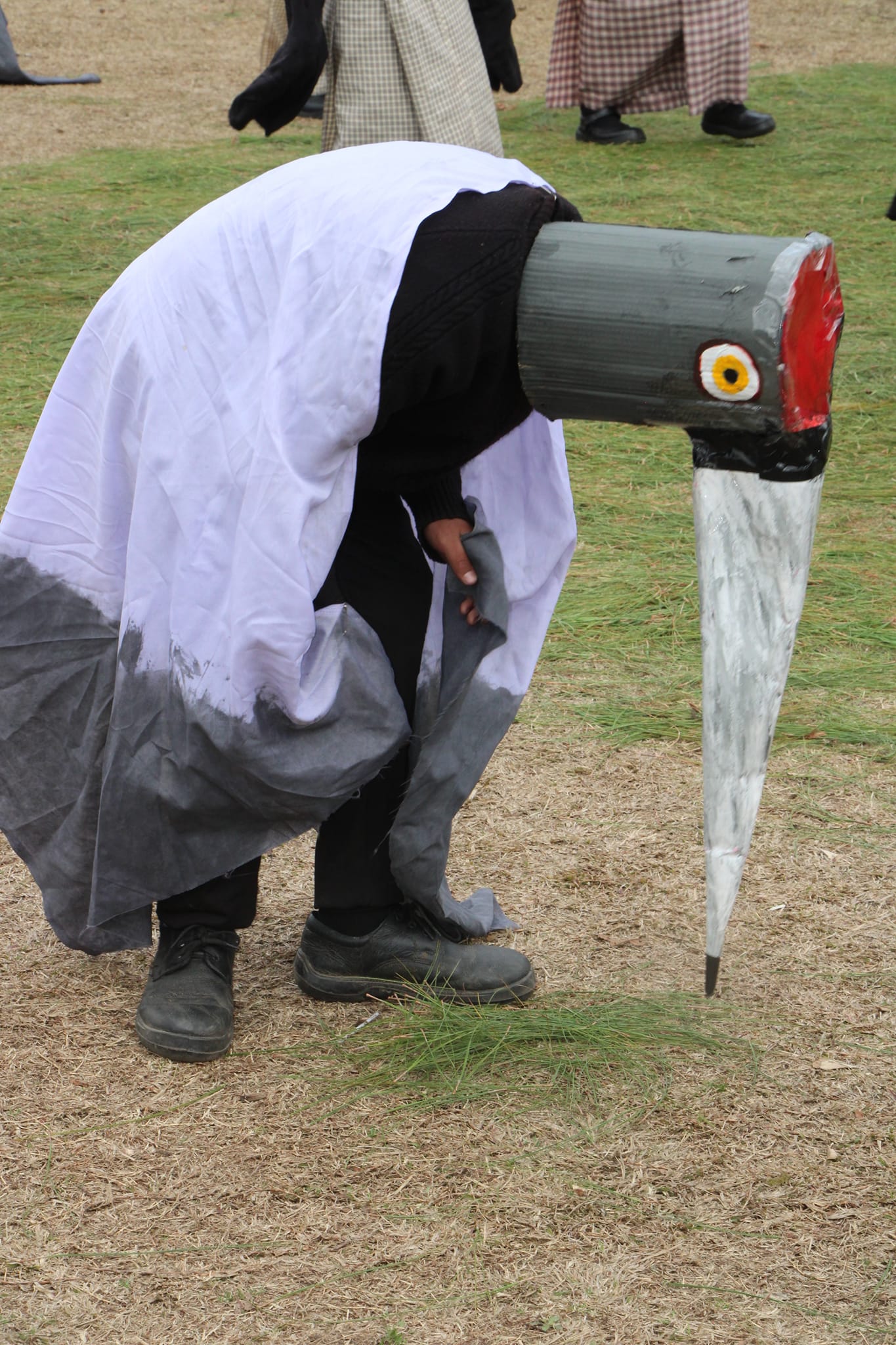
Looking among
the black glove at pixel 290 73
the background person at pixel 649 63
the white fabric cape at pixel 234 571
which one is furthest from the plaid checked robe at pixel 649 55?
the white fabric cape at pixel 234 571

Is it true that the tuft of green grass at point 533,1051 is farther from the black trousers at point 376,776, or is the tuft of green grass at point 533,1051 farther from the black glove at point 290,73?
the black glove at point 290,73

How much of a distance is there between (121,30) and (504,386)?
12.1m

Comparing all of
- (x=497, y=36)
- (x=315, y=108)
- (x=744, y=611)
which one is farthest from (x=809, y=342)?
(x=315, y=108)

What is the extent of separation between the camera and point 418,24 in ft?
15.7

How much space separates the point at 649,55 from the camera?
8.09 m

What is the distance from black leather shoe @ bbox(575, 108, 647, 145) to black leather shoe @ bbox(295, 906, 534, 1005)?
22.7 ft

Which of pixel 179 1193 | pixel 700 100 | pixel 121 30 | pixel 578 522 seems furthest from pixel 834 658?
pixel 121 30

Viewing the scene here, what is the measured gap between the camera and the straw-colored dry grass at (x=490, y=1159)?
1777mm

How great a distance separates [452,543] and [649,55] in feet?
22.1

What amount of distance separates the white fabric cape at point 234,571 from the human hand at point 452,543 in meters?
0.02

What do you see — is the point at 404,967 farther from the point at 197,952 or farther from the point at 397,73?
the point at 397,73

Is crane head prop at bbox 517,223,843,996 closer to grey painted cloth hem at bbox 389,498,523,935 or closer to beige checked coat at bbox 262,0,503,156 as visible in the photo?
grey painted cloth hem at bbox 389,498,523,935

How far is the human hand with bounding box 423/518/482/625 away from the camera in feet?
6.83

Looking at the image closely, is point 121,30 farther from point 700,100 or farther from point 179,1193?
point 179,1193
